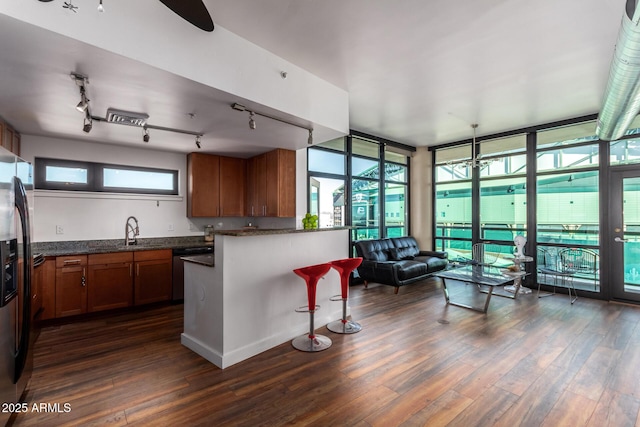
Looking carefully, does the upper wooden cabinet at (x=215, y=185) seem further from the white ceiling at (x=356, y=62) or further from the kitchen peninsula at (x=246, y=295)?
the kitchen peninsula at (x=246, y=295)

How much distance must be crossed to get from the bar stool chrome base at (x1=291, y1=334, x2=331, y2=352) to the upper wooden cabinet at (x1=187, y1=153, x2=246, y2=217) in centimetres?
279

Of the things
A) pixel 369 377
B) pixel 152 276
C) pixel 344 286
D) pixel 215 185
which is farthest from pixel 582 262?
pixel 152 276

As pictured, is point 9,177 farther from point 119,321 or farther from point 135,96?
point 119,321

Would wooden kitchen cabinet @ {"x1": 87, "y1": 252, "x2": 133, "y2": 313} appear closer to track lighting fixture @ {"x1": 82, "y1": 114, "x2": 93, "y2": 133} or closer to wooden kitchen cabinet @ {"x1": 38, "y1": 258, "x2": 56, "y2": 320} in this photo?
wooden kitchen cabinet @ {"x1": 38, "y1": 258, "x2": 56, "y2": 320}

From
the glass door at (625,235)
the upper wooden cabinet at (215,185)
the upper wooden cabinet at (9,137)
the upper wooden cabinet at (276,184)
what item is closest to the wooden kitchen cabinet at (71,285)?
the upper wooden cabinet at (9,137)

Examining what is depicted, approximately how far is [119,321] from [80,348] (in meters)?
0.81

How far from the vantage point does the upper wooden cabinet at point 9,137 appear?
10.4ft

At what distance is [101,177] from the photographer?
4.51 m

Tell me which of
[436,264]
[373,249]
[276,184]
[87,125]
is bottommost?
[436,264]

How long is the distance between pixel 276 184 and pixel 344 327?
2.34 meters

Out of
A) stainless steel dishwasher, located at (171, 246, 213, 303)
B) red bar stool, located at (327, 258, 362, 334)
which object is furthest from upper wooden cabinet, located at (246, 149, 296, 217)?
red bar stool, located at (327, 258, 362, 334)

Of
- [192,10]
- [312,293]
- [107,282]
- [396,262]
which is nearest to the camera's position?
[192,10]

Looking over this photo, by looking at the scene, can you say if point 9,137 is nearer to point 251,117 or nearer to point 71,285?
point 71,285

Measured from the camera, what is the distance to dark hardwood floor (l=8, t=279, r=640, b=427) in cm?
209
